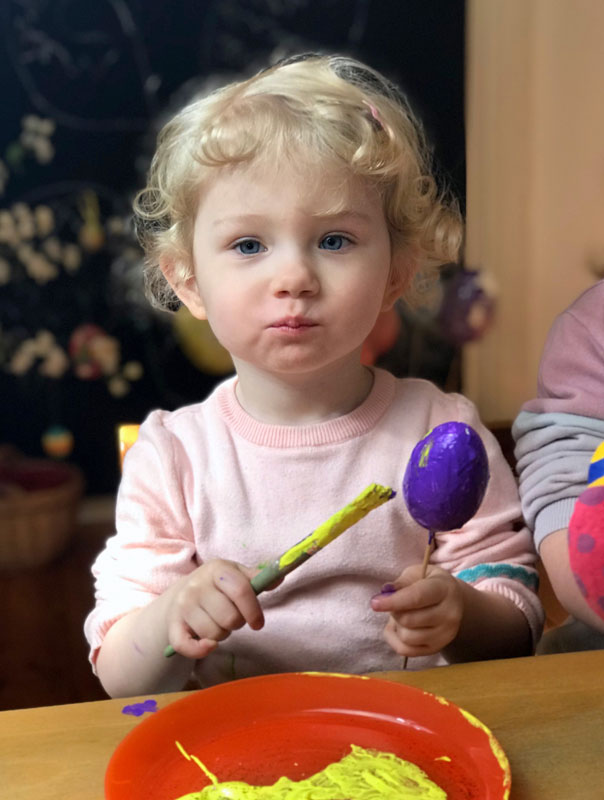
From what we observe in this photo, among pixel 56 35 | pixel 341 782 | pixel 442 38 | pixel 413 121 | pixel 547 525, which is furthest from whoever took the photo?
pixel 442 38

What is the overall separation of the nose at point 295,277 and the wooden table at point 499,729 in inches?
14.2

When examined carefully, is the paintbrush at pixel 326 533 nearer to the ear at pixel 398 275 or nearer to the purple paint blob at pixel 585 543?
the purple paint blob at pixel 585 543

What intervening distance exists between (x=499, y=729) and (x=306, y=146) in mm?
569

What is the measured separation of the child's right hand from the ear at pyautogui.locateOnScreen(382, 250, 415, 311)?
392mm

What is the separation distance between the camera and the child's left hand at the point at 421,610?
83 cm

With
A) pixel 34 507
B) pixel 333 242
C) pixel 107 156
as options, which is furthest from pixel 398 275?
pixel 34 507

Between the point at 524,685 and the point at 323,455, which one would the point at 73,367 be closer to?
the point at 323,455

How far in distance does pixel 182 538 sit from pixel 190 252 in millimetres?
313

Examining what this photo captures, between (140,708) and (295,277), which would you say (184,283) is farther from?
(140,708)

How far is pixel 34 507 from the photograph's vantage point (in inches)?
74.7

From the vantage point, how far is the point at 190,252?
1.05 m

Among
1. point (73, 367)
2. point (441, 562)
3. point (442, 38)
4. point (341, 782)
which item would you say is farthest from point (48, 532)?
point (341, 782)

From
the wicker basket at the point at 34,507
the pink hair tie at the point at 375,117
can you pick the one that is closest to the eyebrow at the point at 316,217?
the pink hair tie at the point at 375,117

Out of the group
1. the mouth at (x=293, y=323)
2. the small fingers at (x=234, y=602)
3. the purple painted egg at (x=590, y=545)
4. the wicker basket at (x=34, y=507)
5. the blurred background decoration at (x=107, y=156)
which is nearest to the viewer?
the purple painted egg at (x=590, y=545)
